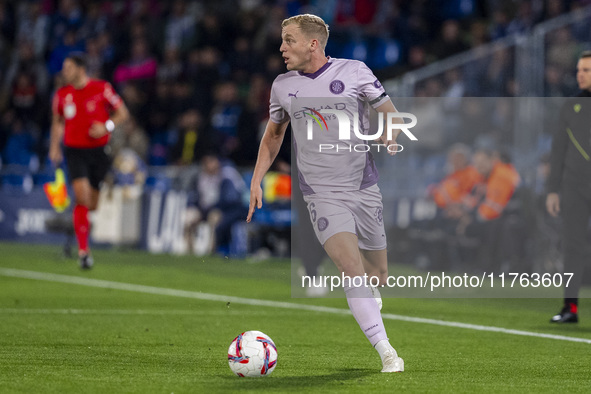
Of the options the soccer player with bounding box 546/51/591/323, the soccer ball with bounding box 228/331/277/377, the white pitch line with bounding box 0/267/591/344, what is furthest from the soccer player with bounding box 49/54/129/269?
the soccer ball with bounding box 228/331/277/377

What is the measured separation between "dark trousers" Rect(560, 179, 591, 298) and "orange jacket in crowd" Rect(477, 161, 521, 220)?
4.15 metres

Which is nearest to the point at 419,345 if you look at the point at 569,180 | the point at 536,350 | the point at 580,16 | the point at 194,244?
the point at 536,350

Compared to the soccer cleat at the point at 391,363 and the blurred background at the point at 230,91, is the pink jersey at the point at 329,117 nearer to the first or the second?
the soccer cleat at the point at 391,363

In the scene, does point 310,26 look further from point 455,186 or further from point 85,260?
point 455,186

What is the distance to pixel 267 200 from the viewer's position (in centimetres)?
1797

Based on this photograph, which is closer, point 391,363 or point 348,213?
point 391,363

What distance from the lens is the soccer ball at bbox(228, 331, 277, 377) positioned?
608 cm

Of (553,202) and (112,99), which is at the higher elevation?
(112,99)

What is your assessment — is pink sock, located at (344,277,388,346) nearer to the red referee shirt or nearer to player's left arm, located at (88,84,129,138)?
player's left arm, located at (88,84,129,138)

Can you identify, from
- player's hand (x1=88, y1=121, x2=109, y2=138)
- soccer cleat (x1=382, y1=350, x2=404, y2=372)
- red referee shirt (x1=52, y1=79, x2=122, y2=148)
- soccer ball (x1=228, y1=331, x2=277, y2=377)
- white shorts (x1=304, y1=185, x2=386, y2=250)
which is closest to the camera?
soccer ball (x1=228, y1=331, x2=277, y2=377)

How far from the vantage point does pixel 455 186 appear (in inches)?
561

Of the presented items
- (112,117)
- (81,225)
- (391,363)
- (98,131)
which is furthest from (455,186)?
(391,363)

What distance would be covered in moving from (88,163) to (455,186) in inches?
177

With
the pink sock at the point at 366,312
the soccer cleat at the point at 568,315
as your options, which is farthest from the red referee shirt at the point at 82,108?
the pink sock at the point at 366,312
